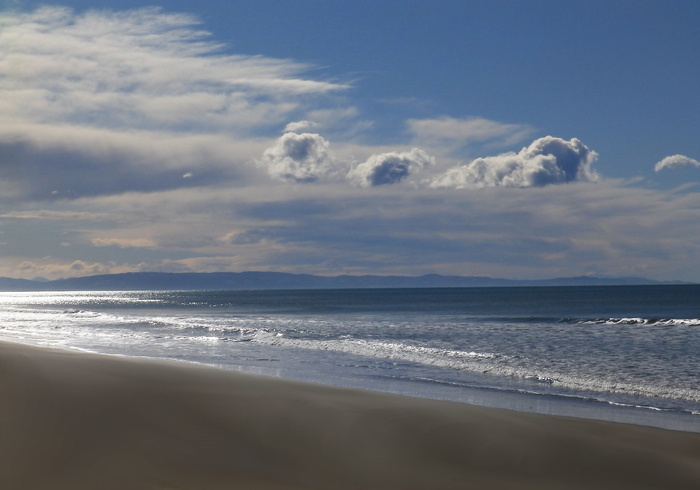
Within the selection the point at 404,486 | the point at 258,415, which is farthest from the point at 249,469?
the point at 258,415

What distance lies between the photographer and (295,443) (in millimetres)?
8734

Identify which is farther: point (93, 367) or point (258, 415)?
point (93, 367)

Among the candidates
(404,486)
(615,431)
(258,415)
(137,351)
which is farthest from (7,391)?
(137,351)

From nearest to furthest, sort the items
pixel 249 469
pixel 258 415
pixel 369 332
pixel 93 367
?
pixel 249 469 < pixel 258 415 < pixel 93 367 < pixel 369 332

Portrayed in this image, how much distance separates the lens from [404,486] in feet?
23.5

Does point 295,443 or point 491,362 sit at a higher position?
point 295,443

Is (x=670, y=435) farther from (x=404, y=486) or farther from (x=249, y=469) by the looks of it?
(x=249, y=469)

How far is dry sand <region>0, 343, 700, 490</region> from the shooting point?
281 inches

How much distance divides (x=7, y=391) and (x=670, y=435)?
1040 cm

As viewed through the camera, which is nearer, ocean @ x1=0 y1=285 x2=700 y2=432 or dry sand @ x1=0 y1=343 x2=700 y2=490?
dry sand @ x1=0 y1=343 x2=700 y2=490

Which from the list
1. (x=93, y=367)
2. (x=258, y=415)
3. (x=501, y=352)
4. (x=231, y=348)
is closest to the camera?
(x=258, y=415)

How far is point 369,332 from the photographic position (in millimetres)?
34344

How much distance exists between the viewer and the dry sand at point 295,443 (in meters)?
7.13

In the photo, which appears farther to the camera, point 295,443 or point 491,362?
point 491,362
